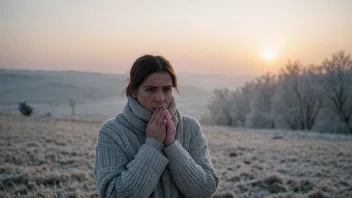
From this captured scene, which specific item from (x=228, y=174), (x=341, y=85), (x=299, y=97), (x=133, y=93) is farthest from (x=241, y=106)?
(x=133, y=93)

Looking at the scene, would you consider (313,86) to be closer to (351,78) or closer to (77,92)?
(351,78)

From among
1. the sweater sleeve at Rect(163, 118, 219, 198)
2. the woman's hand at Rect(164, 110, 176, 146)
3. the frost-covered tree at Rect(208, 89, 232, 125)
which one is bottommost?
the frost-covered tree at Rect(208, 89, 232, 125)

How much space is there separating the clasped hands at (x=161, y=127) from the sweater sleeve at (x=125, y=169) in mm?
83

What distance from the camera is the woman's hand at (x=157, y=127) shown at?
1.93 meters

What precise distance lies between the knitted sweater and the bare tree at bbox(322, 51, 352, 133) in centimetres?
3765

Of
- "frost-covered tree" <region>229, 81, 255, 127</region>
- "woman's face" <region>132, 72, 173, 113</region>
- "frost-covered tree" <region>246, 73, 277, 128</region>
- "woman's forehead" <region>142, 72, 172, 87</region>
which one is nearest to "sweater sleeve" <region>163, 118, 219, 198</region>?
"woman's face" <region>132, 72, 173, 113</region>

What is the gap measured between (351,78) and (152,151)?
1516 inches

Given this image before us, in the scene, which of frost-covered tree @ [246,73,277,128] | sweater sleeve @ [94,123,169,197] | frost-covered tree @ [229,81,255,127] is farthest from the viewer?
frost-covered tree @ [229,81,255,127]

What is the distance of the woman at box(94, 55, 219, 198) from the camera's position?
187 centimetres

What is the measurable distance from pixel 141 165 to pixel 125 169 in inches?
6.6

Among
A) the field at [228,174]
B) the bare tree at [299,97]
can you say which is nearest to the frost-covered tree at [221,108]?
the bare tree at [299,97]

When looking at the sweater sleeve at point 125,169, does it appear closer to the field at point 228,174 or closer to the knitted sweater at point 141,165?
the knitted sweater at point 141,165

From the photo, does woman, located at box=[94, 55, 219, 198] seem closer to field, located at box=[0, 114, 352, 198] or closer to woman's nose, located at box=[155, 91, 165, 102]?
woman's nose, located at box=[155, 91, 165, 102]

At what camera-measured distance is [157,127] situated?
6.31 feet
